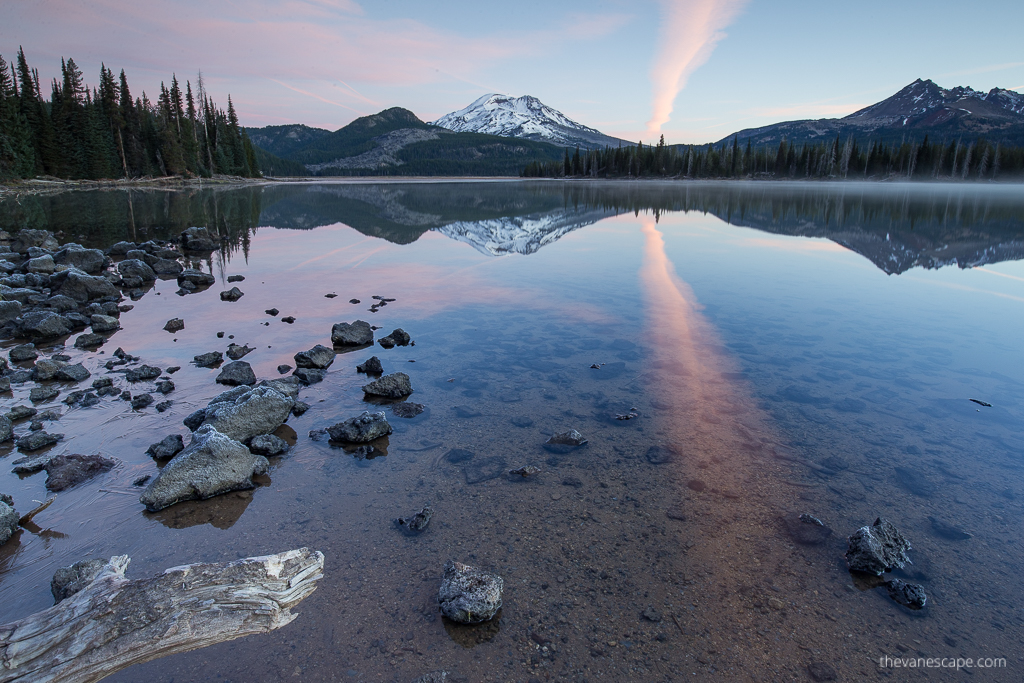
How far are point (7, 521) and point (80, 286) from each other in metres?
12.2

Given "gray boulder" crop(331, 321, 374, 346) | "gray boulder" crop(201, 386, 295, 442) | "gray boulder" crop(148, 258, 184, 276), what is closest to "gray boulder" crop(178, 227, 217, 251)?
"gray boulder" crop(148, 258, 184, 276)

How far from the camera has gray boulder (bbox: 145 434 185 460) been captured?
6.60 metres

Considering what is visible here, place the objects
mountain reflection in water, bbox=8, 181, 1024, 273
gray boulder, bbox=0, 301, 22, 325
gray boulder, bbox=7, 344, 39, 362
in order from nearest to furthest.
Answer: gray boulder, bbox=7, 344, 39, 362
gray boulder, bbox=0, 301, 22, 325
mountain reflection in water, bbox=8, 181, 1024, 273

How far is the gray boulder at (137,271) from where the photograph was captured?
667 inches

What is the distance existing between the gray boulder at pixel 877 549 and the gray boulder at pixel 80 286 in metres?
17.8

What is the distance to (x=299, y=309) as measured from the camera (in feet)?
45.4

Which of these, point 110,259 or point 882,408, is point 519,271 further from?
point 110,259

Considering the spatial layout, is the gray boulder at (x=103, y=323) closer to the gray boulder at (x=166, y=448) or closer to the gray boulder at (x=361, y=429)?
the gray boulder at (x=166, y=448)

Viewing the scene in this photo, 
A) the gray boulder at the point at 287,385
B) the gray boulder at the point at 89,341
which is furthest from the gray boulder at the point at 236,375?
the gray boulder at the point at 89,341

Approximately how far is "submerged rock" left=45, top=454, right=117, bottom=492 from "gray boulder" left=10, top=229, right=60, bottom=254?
66.1ft

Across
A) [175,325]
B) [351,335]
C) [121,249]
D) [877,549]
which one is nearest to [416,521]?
[877,549]

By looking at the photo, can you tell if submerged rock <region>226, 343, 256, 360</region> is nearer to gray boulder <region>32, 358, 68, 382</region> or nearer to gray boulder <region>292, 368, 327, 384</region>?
gray boulder <region>292, 368, 327, 384</region>

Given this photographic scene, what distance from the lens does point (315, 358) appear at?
9625mm

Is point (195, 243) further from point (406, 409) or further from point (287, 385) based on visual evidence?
point (406, 409)
